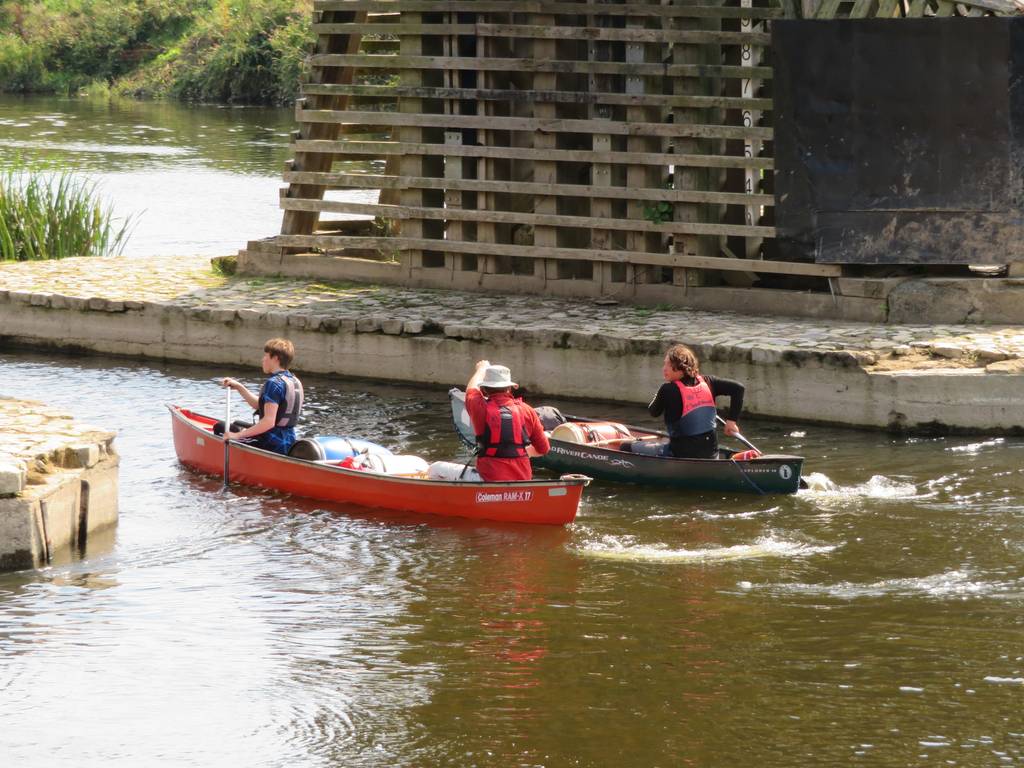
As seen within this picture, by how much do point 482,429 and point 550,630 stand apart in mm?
2468

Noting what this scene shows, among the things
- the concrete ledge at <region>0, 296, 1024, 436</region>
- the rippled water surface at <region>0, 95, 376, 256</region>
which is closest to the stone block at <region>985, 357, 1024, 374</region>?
the concrete ledge at <region>0, 296, 1024, 436</region>

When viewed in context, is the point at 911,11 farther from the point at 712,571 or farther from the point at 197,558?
the point at 197,558

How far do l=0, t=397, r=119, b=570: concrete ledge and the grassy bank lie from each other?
138 feet

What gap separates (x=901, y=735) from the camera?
7984 mm

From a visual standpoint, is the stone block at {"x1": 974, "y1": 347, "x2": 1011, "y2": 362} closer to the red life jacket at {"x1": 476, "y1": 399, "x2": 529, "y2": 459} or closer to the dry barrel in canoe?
the dry barrel in canoe

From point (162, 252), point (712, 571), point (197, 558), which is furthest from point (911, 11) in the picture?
point (162, 252)

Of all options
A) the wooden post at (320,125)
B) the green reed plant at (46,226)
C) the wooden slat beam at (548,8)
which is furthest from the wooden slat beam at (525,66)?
the green reed plant at (46,226)

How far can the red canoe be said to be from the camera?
11781mm

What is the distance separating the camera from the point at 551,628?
9.78 m

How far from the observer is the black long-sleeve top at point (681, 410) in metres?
12.5

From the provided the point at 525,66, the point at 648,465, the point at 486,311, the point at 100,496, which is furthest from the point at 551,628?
the point at 525,66

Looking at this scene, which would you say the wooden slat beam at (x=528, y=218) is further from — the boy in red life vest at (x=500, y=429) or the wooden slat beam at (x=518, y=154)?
the boy in red life vest at (x=500, y=429)

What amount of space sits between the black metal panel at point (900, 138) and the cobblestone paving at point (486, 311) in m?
0.92

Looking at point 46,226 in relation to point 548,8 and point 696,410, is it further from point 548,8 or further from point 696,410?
point 696,410
